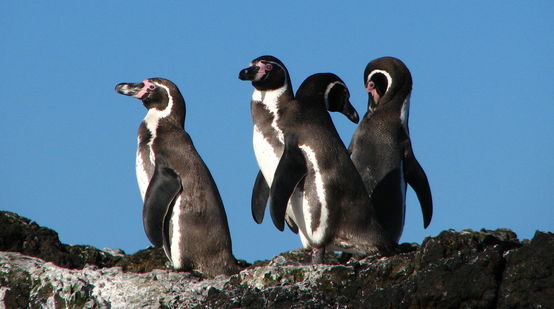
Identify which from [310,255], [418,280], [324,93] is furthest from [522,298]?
[324,93]

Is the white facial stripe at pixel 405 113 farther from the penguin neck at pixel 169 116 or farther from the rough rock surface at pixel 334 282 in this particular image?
the penguin neck at pixel 169 116

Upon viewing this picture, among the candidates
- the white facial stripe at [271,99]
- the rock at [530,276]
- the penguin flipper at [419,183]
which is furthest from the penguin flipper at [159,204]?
the rock at [530,276]

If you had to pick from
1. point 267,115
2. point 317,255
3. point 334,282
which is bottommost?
point 334,282

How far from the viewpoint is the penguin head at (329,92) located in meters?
9.05

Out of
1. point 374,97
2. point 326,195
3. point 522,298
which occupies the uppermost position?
point 374,97

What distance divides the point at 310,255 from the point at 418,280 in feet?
8.32

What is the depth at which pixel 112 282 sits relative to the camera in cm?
821

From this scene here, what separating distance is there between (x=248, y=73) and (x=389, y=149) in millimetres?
1740

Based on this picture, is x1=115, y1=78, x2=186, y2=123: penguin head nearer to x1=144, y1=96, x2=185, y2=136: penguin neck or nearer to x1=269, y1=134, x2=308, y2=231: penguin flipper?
x1=144, y1=96, x2=185, y2=136: penguin neck

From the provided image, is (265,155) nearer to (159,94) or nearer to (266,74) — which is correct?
(266,74)

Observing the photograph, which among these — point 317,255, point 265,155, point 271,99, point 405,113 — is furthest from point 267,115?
point 405,113

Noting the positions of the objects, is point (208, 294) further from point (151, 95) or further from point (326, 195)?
point (151, 95)

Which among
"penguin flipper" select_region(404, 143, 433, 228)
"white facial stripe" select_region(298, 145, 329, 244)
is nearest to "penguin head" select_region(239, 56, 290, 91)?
"white facial stripe" select_region(298, 145, 329, 244)

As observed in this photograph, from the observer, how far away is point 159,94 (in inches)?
408
